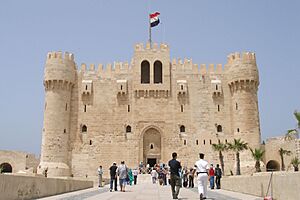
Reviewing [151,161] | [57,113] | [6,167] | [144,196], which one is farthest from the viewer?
[6,167]

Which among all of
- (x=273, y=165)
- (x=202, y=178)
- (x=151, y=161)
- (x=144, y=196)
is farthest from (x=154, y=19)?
(x=202, y=178)

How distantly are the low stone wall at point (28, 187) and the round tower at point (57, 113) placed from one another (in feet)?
56.6

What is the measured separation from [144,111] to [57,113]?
7621mm

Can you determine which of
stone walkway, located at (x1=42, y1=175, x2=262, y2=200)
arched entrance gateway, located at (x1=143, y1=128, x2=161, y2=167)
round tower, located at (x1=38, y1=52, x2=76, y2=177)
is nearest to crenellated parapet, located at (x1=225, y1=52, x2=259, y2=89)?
arched entrance gateway, located at (x1=143, y1=128, x2=161, y2=167)

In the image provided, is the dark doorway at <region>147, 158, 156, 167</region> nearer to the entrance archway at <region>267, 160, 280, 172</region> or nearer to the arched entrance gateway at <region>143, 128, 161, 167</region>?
the arched entrance gateway at <region>143, 128, 161, 167</region>

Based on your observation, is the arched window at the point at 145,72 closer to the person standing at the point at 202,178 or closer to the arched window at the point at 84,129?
the arched window at the point at 84,129

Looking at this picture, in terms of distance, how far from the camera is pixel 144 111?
31594mm

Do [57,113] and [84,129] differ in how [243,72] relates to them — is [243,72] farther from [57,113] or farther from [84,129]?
[57,113]

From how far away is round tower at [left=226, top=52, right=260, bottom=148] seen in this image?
99.2ft

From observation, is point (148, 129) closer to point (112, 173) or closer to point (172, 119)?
point (172, 119)

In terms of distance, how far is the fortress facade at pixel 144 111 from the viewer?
30.6 meters

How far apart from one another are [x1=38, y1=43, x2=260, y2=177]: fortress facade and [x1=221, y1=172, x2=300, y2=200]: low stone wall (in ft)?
56.6

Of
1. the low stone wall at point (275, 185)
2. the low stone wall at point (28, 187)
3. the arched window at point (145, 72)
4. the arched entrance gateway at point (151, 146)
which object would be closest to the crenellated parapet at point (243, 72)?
the arched window at point (145, 72)

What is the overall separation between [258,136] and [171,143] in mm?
7518
